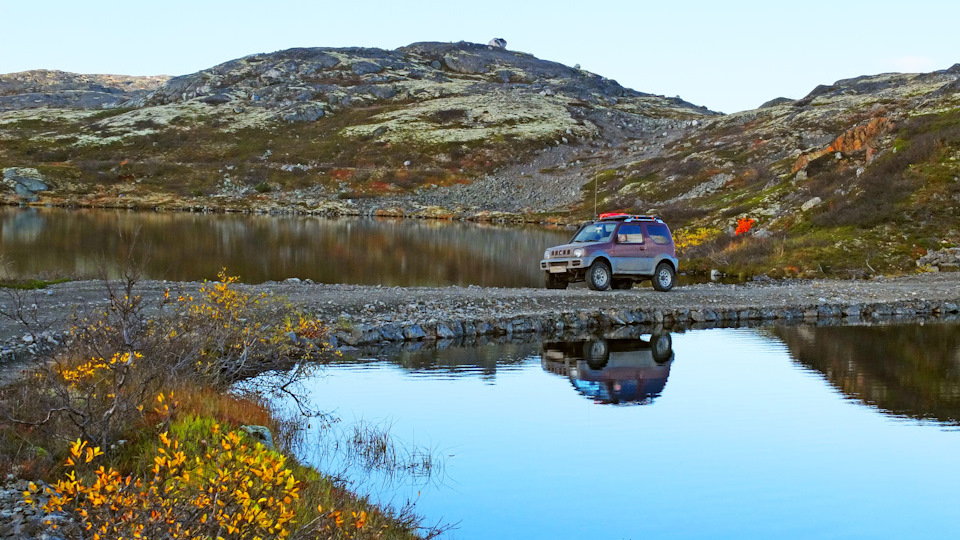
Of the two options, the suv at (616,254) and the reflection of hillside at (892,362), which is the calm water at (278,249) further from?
the reflection of hillside at (892,362)

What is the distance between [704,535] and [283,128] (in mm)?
153356

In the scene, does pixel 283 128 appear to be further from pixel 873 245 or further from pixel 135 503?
pixel 135 503

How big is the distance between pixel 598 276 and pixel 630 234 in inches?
78.1

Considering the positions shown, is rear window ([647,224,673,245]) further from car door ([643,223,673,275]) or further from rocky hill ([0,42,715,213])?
rocky hill ([0,42,715,213])

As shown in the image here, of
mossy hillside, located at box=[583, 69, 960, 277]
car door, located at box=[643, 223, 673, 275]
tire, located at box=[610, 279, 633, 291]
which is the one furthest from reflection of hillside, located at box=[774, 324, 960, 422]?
mossy hillside, located at box=[583, 69, 960, 277]

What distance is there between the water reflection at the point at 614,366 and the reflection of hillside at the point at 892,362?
3.96m

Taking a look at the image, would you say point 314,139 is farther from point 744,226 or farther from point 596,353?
point 596,353

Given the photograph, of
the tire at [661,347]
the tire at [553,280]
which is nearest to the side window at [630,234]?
the tire at [553,280]

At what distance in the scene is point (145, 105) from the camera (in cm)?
18012

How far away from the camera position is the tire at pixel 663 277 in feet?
110

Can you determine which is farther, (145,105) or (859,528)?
(145,105)

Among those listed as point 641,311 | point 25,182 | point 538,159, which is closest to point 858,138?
point 641,311

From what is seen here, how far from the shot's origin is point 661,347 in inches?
1005

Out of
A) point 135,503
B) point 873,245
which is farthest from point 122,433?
point 873,245
